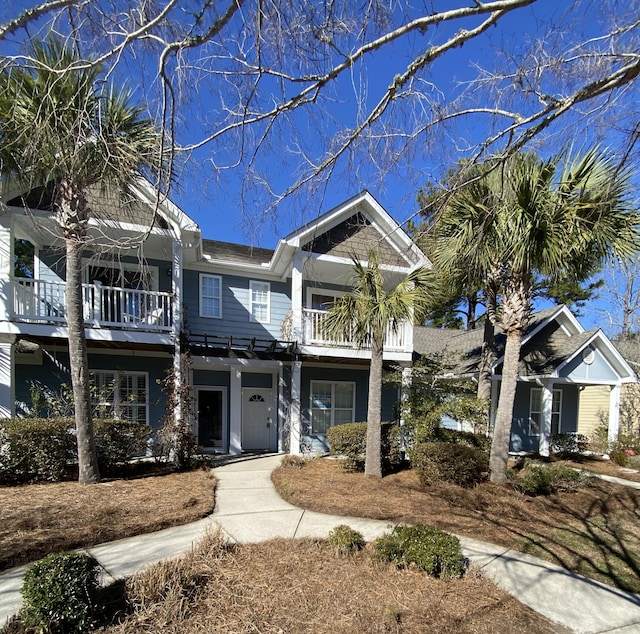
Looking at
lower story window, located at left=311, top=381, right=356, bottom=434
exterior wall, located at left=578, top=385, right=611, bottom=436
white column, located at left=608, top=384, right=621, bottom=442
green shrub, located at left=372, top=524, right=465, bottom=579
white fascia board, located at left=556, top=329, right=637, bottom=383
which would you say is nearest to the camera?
green shrub, located at left=372, top=524, right=465, bottom=579

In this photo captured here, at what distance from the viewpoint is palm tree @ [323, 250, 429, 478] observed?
7906 millimetres

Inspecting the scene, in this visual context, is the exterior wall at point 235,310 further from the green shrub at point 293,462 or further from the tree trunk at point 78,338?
the green shrub at point 293,462

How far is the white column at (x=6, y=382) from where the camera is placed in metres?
8.44

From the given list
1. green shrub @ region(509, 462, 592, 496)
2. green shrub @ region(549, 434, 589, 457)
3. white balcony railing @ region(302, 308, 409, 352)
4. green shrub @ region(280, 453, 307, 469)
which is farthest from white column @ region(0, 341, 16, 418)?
green shrub @ region(549, 434, 589, 457)

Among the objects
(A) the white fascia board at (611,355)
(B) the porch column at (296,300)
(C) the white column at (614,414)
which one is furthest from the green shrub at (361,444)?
(C) the white column at (614,414)

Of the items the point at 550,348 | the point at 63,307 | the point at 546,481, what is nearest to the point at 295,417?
the point at 546,481

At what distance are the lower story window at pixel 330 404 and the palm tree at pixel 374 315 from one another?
443cm

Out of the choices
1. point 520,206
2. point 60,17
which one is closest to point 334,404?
point 520,206

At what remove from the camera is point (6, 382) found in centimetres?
848

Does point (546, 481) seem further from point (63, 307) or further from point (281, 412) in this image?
point (63, 307)

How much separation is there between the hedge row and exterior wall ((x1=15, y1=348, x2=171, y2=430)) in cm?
155

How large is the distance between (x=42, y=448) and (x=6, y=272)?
13.3 ft

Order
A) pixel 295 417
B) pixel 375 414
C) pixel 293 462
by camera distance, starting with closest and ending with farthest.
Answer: pixel 375 414, pixel 293 462, pixel 295 417

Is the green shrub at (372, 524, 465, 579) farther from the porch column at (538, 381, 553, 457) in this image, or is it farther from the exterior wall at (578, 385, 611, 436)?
the exterior wall at (578, 385, 611, 436)
